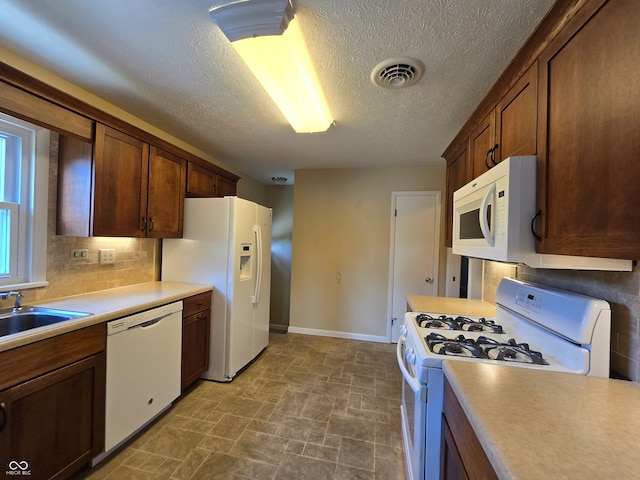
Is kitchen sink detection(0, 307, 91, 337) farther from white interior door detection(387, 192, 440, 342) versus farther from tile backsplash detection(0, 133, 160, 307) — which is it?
white interior door detection(387, 192, 440, 342)

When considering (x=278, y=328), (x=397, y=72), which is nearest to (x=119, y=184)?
(x=397, y=72)

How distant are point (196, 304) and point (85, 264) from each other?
87cm

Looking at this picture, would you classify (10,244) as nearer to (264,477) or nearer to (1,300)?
(1,300)

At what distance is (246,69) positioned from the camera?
5.09 ft

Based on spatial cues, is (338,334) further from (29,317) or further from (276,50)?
(276,50)

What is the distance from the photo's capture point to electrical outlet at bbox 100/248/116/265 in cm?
214

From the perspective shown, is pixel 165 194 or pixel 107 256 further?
pixel 165 194

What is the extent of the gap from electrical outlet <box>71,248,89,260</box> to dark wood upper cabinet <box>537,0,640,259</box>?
9.44ft

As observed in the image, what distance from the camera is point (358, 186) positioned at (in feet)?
12.0

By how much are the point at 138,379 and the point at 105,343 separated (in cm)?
39

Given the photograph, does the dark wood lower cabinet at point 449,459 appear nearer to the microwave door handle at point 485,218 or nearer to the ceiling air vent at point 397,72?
the microwave door handle at point 485,218

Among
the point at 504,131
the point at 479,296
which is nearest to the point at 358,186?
the point at 479,296

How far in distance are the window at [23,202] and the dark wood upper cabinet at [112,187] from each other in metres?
0.10

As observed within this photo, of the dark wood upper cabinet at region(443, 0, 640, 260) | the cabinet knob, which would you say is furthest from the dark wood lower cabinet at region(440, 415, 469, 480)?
the cabinet knob
